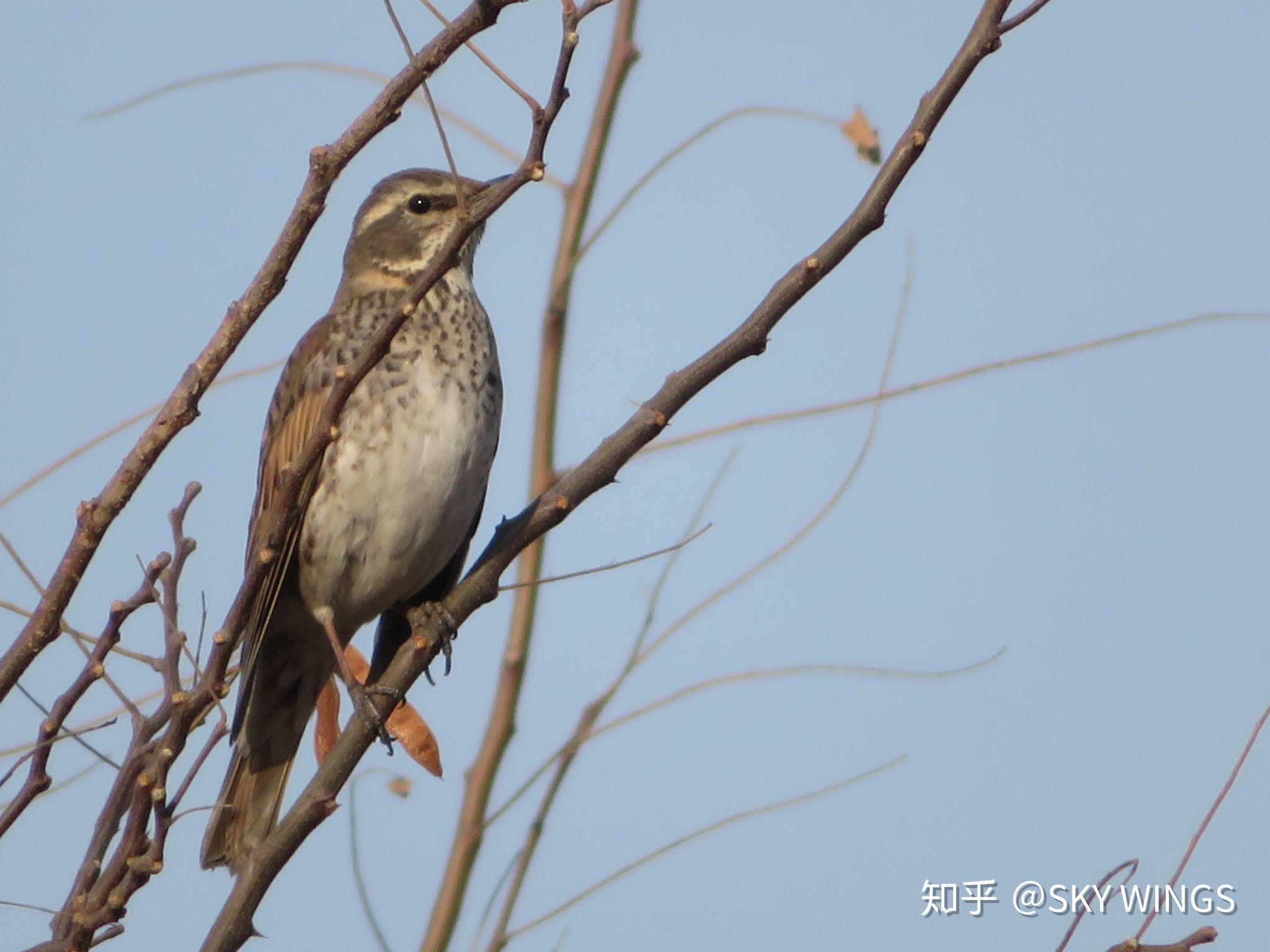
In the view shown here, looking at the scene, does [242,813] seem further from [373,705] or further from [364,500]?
[373,705]

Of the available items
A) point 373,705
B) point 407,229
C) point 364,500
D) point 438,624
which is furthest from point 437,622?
point 407,229

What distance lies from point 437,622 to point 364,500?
3.15ft

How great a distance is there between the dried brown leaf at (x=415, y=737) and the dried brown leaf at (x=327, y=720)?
7.7 inches

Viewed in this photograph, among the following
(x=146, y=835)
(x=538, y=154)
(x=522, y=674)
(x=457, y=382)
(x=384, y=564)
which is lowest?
(x=146, y=835)

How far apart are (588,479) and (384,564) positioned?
2.14m

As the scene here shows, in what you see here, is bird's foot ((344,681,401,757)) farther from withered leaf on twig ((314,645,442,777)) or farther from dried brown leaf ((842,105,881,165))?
dried brown leaf ((842,105,881,165))

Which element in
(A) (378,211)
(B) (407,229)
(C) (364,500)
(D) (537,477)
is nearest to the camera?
(D) (537,477)

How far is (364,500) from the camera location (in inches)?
211

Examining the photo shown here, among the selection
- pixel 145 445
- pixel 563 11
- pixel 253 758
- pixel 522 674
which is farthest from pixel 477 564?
pixel 253 758

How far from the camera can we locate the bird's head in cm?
621

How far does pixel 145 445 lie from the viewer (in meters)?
2.85

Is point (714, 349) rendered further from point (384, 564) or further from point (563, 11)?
point (384, 564)

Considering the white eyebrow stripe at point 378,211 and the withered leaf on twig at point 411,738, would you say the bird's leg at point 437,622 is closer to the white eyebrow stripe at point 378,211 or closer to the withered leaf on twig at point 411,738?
the withered leaf on twig at point 411,738

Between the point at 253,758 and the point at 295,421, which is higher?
the point at 295,421
